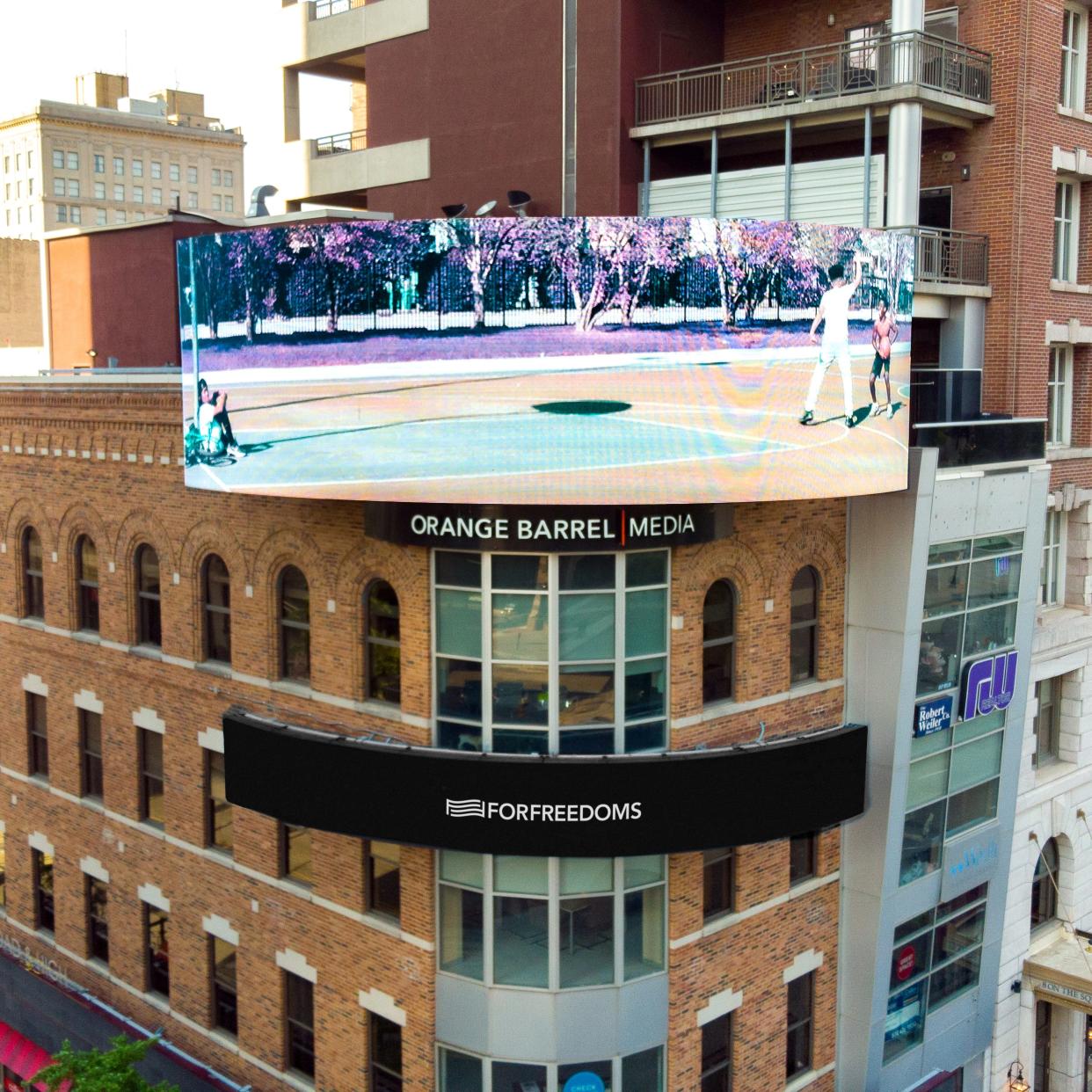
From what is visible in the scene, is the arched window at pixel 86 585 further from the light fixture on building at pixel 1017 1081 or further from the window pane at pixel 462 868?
the light fixture on building at pixel 1017 1081

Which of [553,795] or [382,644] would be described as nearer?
[553,795]

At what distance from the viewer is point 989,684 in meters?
22.6

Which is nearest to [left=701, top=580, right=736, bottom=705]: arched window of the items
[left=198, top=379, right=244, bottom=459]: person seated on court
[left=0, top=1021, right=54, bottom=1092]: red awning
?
[left=198, top=379, right=244, bottom=459]: person seated on court

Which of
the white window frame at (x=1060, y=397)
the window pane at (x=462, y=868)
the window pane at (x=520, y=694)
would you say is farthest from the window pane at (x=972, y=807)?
the window pane at (x=462, y=868)

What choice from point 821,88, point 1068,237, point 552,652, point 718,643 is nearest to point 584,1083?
point 552,652

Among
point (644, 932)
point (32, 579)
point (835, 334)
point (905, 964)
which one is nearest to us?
point (835, 334)

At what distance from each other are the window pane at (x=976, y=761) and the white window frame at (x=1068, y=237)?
8133 millimetres

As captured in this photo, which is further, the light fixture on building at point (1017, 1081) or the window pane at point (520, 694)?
the light fixture on building at point (1017, 1081)

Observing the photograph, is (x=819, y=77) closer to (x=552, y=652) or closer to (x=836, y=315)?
(x=836, y=315)

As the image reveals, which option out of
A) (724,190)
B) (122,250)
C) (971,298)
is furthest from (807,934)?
(122,250)

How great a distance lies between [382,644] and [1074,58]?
15687mm

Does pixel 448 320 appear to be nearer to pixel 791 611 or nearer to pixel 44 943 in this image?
pixel 791 611

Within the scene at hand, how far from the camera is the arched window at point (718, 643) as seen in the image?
1931 cm

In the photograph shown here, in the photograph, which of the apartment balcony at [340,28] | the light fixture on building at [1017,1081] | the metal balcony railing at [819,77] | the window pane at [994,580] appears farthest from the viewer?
the apartment balcony at [340,28]
